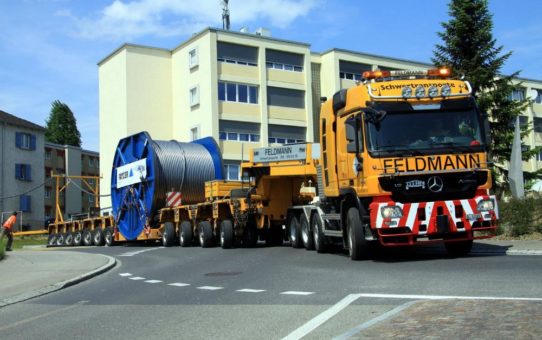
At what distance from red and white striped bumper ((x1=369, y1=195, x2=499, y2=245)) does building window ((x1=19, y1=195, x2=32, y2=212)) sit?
176 ft

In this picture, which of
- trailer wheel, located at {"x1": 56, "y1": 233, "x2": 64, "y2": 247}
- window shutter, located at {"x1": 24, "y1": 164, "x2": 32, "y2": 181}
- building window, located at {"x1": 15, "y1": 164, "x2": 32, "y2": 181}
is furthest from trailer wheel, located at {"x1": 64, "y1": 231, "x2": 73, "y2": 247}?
window shutter, located at {"x1": 24, "y1": 164, "x2": 32, "y2": 181}

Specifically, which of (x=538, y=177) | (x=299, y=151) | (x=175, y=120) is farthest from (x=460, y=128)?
(x=175, y=120)

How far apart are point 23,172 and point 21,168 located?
415mm

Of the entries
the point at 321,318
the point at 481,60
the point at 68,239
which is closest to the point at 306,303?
the point at 321,318

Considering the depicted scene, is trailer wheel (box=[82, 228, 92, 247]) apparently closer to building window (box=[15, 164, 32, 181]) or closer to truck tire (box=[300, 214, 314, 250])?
truck tire (box=[300, 214, 314, 250])

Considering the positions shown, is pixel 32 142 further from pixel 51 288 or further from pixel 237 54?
pixel 51 288

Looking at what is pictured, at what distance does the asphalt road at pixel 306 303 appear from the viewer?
21.5ft

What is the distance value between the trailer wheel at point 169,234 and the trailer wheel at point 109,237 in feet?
18.7

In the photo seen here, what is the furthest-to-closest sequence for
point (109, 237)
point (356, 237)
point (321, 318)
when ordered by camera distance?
point (109, 237) < point (356, 237) < point (321, 318)

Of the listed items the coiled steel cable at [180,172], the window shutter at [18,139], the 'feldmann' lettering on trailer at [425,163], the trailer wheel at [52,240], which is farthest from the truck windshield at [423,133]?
the window shutter at [18,139]

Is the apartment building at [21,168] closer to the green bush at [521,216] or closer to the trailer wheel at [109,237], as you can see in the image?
the trailer wheel at [109,237]

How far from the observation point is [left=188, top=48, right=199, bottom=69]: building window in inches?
1812

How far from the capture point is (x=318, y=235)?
16797 mm

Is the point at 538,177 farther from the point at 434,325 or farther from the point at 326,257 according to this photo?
the point at 434,325
